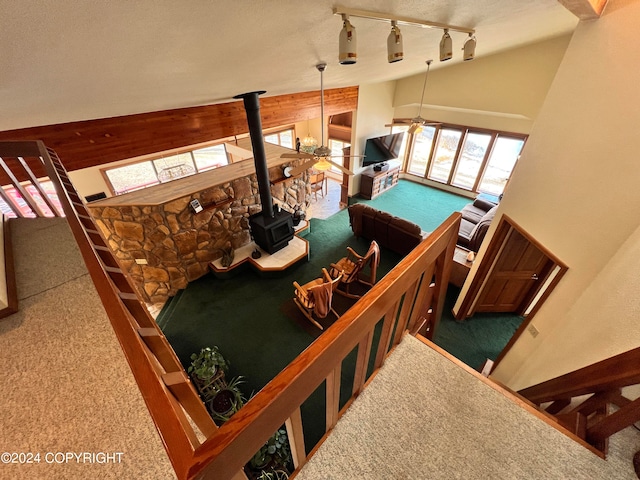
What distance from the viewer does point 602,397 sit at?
1.10 meters

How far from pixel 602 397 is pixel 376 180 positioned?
6153 mm

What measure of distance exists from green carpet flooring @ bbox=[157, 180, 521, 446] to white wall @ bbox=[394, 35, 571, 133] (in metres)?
3.80

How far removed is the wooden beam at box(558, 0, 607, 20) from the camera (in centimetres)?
145

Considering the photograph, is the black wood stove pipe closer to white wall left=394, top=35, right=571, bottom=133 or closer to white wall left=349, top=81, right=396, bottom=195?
white wall left=349, top=81, right=396, bottom=195

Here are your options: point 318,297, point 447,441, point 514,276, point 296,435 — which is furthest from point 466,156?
point 296,435

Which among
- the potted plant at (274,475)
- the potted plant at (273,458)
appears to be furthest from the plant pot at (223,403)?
the potted plant at (274,475)

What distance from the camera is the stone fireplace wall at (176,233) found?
3.69 m

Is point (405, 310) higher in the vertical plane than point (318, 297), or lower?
higher

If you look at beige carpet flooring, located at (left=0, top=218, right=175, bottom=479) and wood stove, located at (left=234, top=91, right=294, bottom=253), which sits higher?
beige carpet flooring, located at (left=0, top=218, right=175, bottom=479)

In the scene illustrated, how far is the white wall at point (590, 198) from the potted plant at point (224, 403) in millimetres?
2583

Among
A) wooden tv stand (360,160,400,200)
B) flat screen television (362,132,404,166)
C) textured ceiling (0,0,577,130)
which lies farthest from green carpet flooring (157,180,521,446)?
textured ceiling (0,0,577,130)

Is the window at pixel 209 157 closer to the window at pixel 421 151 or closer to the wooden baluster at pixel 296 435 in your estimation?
the window at pixel 421 151

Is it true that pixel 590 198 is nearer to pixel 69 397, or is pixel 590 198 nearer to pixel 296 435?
pixel 296 435

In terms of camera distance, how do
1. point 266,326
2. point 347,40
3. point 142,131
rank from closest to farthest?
point 347,40 → point 142,131 → point 266,326
